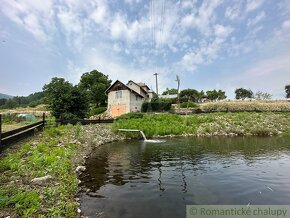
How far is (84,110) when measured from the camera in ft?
105

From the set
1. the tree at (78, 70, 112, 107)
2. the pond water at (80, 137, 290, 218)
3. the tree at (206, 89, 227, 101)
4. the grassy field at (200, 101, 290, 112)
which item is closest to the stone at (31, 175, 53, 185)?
the pond water at (80, 137, 290, 218)

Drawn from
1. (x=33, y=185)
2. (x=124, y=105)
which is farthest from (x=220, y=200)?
(x=124, y=105)

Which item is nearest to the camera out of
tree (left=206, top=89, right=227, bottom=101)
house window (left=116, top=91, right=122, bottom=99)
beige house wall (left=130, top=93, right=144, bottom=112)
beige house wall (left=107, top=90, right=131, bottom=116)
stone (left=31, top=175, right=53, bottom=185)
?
stone (left=31, top=175, right=53, bottom=185)

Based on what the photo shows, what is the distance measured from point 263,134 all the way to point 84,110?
921 inches

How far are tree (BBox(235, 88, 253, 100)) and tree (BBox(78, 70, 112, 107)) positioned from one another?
61.1 m

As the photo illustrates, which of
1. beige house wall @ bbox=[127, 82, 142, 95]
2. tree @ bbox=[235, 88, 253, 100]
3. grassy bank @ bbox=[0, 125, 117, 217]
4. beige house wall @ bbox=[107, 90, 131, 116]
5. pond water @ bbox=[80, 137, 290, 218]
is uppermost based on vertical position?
tree @ bbox=[235, 88, 253, 100]

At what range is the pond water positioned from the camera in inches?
264

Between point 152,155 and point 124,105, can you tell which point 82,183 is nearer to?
point 152,155

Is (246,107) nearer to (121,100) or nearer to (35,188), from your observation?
(121,100)

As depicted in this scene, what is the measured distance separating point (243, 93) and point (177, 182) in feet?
322

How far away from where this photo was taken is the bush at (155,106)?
49031mm

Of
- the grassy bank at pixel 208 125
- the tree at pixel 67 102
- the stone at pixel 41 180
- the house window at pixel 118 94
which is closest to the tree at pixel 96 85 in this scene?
the house window at pixel 118 94

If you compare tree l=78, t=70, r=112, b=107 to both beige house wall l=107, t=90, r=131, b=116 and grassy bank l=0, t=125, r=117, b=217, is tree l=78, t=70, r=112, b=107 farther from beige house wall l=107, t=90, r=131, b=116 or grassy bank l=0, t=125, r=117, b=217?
grassy bank l=0, t=125, r=117, b=217

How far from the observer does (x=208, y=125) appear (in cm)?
2778
